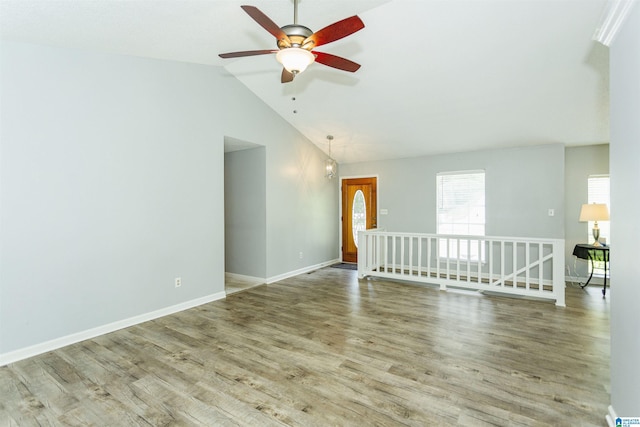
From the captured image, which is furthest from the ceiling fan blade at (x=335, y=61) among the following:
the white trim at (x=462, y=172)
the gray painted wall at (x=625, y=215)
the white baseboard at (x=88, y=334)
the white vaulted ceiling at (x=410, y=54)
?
the white trim at (x=462, y=172)

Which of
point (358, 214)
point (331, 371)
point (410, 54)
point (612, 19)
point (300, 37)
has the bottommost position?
point (331, 371)

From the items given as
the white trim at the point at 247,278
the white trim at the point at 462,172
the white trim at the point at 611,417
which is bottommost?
the white trim at the point at 611,417

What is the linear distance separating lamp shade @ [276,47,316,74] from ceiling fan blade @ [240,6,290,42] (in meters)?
0.09

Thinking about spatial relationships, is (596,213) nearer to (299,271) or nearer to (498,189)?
(498,189)

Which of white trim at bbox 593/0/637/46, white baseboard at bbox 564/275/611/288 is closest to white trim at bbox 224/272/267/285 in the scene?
white trim at bbox 593/0/637/46

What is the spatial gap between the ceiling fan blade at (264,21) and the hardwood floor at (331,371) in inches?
101

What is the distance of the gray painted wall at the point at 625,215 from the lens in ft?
5.05

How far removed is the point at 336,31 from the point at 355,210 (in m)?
5.22

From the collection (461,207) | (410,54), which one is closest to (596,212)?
(461,207)

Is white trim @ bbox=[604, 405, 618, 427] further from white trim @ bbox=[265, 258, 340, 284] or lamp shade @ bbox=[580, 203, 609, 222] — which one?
white trim @ bbox=[265, 258, 340, 284]

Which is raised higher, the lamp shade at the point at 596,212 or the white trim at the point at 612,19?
the white trim at the point at 612,19

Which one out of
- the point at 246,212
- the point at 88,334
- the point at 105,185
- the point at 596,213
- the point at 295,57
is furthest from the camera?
the point at 246,212

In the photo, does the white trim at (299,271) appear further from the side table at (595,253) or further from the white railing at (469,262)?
the side table at (595,253)

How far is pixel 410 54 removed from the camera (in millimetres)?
3660
